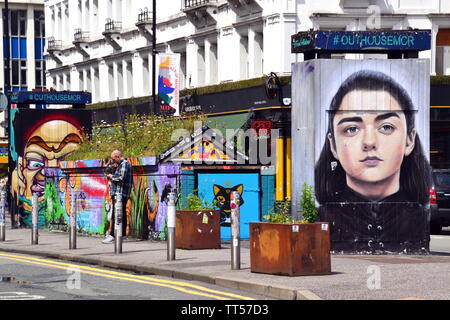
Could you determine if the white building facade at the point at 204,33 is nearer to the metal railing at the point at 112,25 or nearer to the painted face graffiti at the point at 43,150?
the metal railing at the point at 112,25

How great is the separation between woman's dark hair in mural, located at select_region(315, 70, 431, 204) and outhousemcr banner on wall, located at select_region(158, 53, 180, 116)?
26080mm

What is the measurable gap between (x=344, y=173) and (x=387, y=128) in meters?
1.06

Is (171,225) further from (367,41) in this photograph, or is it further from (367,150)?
(367,41)

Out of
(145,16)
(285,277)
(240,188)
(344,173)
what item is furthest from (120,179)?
(145,16)

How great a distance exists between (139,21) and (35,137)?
2150 cm

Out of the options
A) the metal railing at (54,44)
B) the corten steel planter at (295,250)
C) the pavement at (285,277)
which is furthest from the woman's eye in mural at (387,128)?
the metal railing at (54,44)

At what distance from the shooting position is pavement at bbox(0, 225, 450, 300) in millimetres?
14711

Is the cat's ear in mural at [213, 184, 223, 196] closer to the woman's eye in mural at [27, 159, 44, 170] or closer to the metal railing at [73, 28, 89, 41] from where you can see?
the woman's eye in mural at [27, 159, 44, 170]

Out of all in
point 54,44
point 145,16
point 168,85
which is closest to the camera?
point 168,85

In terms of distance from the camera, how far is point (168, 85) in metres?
47.4

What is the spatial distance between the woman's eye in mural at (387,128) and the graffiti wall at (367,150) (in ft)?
0.06

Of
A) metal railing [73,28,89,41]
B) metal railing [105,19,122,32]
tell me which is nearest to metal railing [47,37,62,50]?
metal railing [73,28,89,41]

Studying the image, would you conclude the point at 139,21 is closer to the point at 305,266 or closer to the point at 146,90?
the point at 146,90

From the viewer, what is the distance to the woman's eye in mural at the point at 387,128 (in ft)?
68.8
